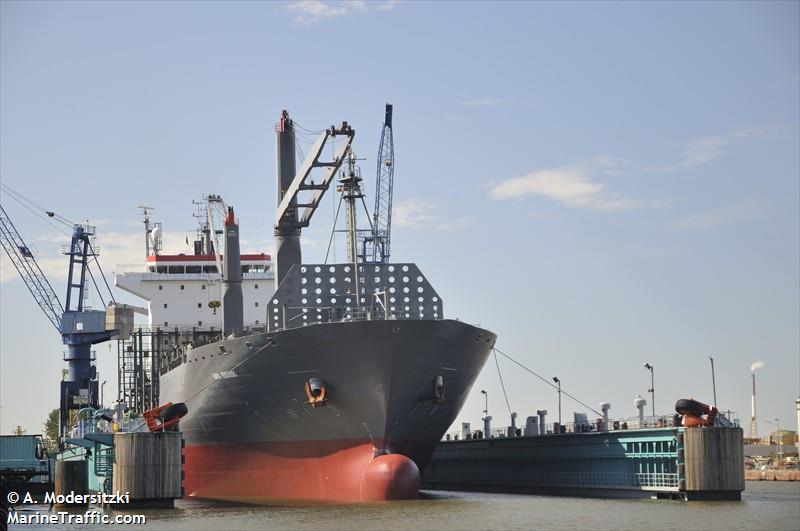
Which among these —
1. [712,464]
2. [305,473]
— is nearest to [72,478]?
[305,473]

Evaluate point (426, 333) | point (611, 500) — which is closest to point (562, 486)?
point (611, 500)

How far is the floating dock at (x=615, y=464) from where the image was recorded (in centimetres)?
3925

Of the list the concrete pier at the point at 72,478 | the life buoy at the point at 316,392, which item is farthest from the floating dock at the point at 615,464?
the concrete pier at the point at 72,478

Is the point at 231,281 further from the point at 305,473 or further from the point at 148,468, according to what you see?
the point at 148,468

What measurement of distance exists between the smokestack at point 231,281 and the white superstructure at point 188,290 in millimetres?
8945

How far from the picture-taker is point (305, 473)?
41.7m

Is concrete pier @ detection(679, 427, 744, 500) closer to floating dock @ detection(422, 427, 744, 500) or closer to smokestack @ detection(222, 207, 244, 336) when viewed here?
floating dock @ detection(422, 427, 744, 500)

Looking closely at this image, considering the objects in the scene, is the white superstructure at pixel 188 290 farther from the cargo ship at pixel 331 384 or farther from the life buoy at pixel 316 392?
the life buoy at pixel 316 392

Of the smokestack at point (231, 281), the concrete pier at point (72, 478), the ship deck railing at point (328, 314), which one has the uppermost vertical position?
the smokestack at point (231, 281)

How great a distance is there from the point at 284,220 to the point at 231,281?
130 inches

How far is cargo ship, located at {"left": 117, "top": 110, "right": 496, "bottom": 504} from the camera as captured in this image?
4003cm

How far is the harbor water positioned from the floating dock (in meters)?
0.88

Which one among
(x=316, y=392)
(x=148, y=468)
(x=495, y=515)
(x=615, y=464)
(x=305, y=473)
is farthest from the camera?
(x=615, y=464)

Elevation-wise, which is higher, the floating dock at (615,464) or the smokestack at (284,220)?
the smokestack at (284,220)
